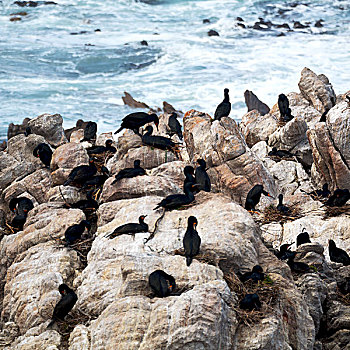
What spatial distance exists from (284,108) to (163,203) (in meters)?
10.5

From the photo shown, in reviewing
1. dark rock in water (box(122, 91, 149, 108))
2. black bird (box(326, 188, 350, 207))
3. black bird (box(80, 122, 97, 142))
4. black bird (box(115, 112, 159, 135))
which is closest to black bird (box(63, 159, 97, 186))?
black bird (box(115, 112, 159, 135))

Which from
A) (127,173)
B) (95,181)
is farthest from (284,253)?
(95,181)

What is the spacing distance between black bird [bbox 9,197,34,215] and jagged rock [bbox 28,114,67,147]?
4708 mm

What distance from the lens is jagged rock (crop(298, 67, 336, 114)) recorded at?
2180cm

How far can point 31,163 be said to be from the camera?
16250mm

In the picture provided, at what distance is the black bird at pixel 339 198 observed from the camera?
45.3 feet

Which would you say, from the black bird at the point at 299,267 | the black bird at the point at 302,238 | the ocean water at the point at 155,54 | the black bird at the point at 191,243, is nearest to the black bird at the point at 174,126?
the black bird at the point at 302,238

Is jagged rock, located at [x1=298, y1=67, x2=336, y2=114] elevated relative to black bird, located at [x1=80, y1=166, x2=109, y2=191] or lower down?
lower down

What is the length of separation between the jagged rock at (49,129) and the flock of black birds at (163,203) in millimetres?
1123

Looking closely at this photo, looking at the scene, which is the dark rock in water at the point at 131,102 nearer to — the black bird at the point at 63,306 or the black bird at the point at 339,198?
the black bird at the point at 339,198

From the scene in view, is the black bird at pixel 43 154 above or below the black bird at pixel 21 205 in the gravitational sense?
above

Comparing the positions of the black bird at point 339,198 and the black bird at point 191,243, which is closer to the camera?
the black bird at point 191,243

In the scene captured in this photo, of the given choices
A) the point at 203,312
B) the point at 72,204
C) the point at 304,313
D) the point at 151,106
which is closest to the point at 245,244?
the point at 304,313

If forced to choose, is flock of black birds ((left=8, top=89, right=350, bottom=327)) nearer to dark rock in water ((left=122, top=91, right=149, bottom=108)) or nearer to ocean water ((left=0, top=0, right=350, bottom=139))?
ocean water ((left=0, top=0, right=350, bottom=139))
